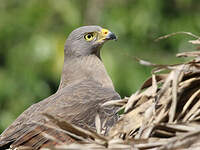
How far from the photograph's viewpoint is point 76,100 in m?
4.59

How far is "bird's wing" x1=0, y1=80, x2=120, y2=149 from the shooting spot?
3994mm

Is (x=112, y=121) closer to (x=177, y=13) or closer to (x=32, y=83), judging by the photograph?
(x=32, y=83)

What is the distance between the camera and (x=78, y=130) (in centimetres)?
281

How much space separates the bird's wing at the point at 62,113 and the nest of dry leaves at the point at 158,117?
2.61 ft

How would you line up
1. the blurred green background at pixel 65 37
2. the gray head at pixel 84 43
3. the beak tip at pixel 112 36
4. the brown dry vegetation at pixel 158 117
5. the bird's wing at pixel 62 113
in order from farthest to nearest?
the blurred green background at pixel 65 37, the gray head at pixel 84 43, the beak tip at pixel 112 36, the bird's wing at pixel 62 113, the brown dry vegetation at pixel 158 117

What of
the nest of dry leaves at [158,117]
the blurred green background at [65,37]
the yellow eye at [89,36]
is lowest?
the blurred green background at [65,37]

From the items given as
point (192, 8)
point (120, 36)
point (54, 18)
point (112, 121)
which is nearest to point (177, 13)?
point (192, 8)

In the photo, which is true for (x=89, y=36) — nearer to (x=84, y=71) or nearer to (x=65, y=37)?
(x=84, y=71)

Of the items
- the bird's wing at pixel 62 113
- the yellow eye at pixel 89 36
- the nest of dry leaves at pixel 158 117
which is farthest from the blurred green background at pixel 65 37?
the nest of dry leaves at pixel 158 117

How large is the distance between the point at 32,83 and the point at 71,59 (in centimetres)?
224

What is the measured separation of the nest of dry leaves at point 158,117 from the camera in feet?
8.66

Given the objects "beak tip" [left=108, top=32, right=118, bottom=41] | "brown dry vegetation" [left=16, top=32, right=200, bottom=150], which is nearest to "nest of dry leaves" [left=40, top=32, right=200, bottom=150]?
"brown dry vegetation" [left=16, top=32, right=200, bottom=150]

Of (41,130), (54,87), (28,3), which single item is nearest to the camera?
(41,130)

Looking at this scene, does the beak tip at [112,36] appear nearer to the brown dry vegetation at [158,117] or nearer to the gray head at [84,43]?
the gray head at [84,43]
